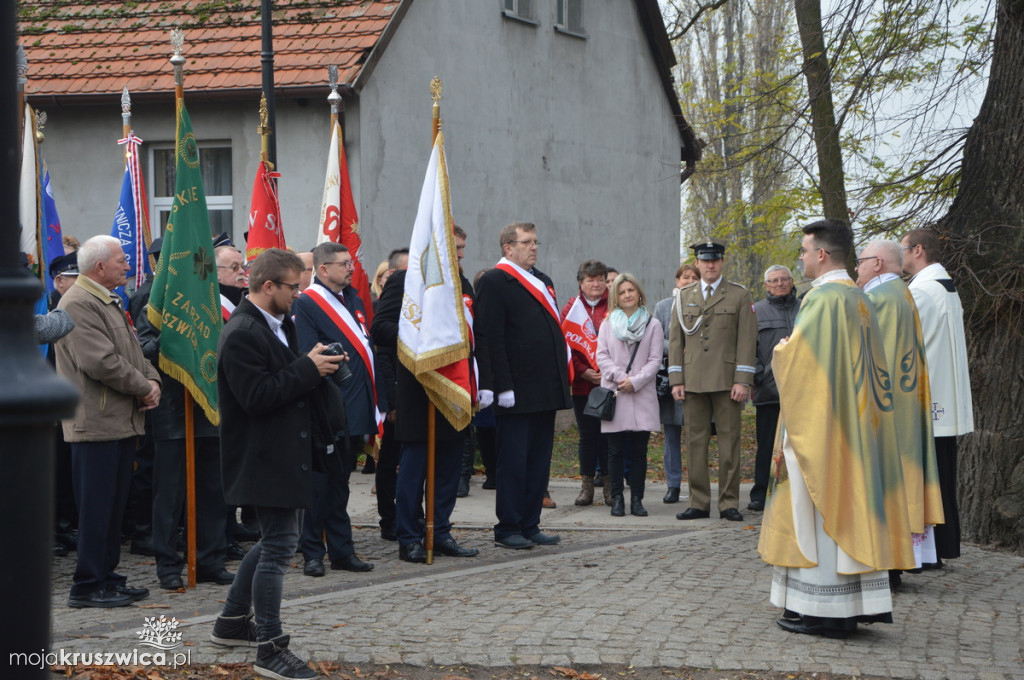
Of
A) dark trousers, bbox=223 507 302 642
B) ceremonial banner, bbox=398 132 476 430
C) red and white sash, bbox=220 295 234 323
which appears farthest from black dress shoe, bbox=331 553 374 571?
dark trousers, bbox=223 507 302 642

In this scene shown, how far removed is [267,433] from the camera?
5578 mm

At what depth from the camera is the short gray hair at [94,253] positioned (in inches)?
272

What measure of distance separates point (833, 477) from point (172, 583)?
12.9 feet

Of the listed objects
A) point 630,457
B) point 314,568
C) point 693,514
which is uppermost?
point 630,457

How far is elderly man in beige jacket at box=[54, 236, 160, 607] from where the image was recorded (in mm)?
6734

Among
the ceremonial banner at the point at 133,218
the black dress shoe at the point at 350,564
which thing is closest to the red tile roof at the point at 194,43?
the ceremonial banner at the point at 133,218

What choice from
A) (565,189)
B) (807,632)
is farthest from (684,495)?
(565,189)

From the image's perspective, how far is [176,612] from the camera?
652 cm

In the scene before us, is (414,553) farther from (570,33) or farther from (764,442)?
(570,33)

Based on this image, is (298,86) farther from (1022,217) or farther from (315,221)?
(1022,217)

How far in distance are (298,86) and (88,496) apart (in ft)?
27.1

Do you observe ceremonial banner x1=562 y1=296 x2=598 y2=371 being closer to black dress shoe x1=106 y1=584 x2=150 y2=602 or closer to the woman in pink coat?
the woman in pink coat

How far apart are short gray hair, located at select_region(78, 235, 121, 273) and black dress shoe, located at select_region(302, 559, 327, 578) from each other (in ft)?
7.49

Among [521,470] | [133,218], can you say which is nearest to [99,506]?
[521,470]
